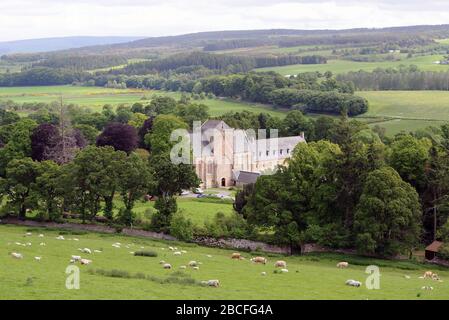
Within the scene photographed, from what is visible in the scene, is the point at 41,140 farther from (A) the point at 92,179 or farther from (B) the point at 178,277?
(B) the point at 178,277

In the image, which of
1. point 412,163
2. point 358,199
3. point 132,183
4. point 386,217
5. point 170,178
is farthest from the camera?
point 170,178

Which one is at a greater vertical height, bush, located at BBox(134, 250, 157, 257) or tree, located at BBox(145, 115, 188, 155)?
tree, located at BBox(145, 115, 188, 155)

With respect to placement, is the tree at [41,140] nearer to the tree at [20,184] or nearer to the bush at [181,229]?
the tree at [20,184]

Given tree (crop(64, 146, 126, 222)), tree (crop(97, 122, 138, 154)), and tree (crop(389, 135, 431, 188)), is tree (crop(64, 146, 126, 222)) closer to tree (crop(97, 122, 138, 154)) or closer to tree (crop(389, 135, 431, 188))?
tree (crop(389, 135, 431, 188))

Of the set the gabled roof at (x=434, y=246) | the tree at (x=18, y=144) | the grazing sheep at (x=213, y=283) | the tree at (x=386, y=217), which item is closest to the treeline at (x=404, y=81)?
the tree at (x=18, y=144)

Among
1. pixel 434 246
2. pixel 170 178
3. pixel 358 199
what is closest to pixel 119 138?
pixel 170 178

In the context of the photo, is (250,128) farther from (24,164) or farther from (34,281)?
(34,281)

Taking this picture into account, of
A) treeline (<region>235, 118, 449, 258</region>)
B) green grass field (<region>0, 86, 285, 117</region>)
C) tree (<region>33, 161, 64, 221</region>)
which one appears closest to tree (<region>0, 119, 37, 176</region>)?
tree (<region>33, 161, 64, 221</region>)
